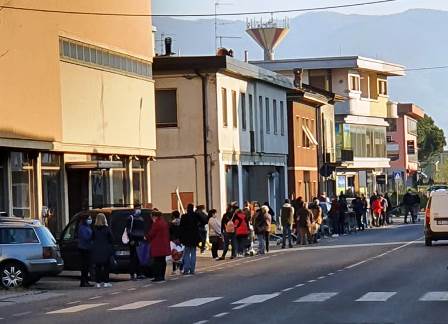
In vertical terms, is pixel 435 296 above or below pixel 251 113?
below

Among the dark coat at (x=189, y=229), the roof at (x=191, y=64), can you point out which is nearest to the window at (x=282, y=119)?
the roof at (x=191, y=64)

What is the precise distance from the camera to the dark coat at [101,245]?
30125mm

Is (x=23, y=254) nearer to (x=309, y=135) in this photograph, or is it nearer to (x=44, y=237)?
(x=44, y=237)

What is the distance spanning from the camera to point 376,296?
2297 centimetres

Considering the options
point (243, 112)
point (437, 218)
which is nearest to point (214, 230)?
point (437, 218)

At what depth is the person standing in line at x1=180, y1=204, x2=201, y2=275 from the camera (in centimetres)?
3344

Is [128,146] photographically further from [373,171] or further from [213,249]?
[373,171]

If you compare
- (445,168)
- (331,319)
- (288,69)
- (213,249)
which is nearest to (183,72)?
(213,249)

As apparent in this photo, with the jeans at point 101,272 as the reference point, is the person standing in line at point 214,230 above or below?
above

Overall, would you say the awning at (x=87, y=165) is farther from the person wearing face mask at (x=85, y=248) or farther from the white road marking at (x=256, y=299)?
the white road marking at (x=256, y=299)

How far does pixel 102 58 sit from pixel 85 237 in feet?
39.8

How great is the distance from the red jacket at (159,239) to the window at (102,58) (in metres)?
8.69

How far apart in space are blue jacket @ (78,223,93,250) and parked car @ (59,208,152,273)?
1.26 meters

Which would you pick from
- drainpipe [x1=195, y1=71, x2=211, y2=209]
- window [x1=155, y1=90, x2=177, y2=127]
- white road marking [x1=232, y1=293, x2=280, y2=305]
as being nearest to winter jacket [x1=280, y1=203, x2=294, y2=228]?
drainpipe [x1=195, y1=71, x2=211, y2=209]
